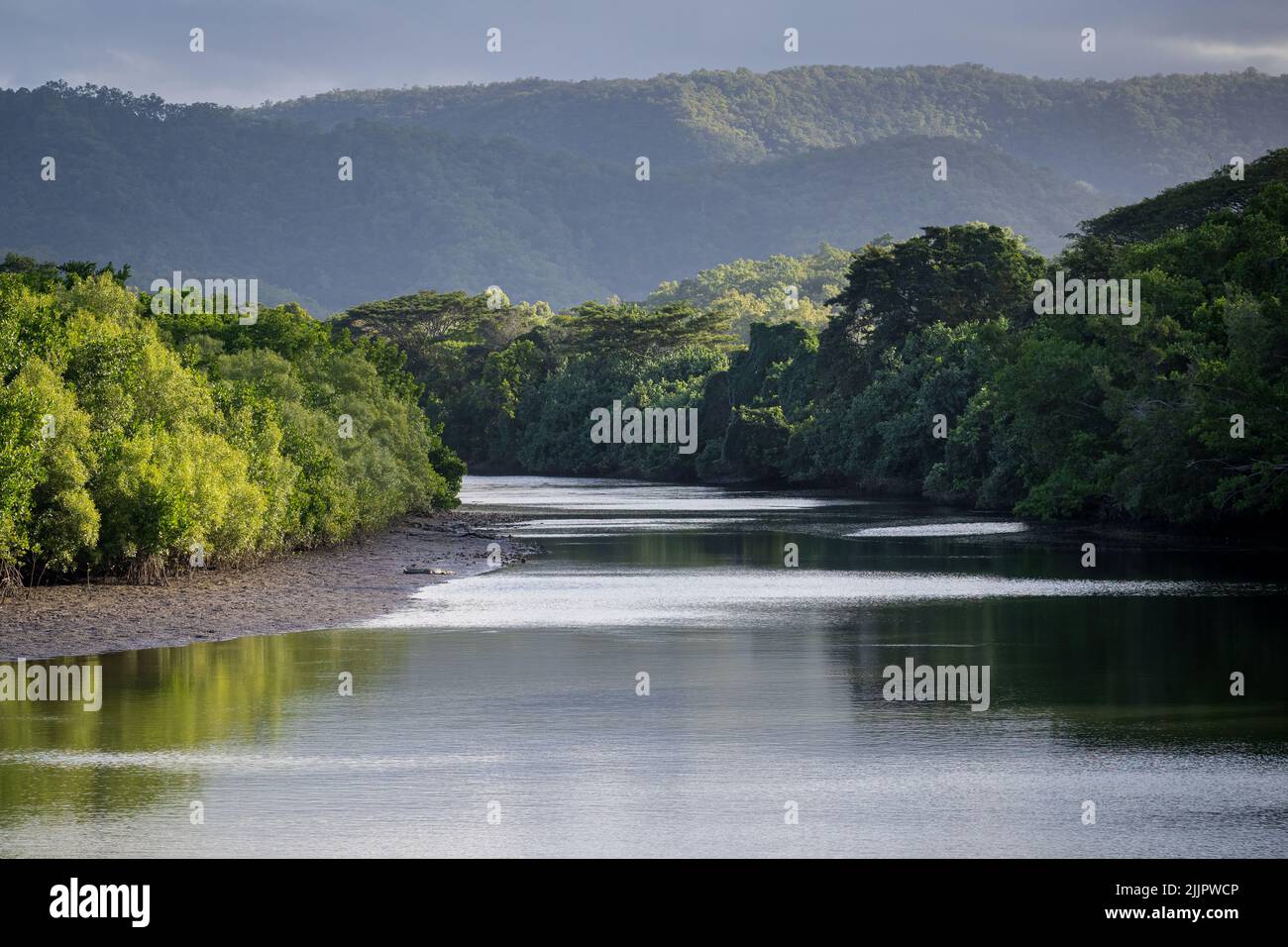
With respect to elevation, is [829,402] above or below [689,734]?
above

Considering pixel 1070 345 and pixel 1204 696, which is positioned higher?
pixel 1070 345

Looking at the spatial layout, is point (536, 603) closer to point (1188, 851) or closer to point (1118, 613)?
point (1118, 613)

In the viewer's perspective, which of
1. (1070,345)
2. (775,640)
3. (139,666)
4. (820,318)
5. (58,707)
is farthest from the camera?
(820,318)

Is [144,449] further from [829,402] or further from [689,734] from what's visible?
[829,402]

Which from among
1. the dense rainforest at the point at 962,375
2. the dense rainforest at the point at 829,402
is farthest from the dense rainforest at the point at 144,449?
the dense rainforest at the point at 962,375

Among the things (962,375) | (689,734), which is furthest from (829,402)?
(689,734)

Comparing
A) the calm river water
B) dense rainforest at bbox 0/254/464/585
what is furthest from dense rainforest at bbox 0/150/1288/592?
the calm river water

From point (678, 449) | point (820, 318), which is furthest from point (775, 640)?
point (820, 318)

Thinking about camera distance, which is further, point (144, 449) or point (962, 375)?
point (962, 375)
